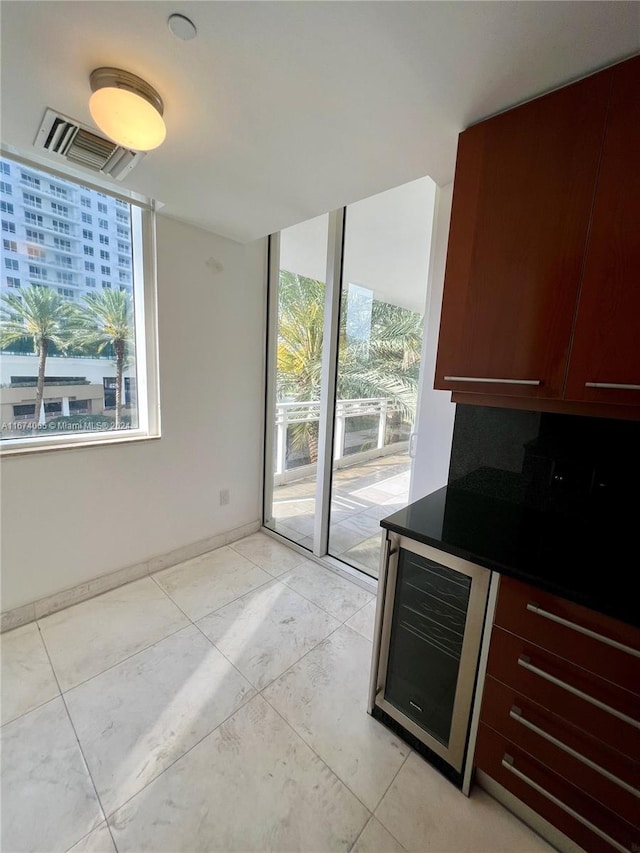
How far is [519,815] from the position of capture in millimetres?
1100

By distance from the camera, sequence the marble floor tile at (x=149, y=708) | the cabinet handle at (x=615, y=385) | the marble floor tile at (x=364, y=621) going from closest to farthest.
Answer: the cabinet handle at (x=615, y=385) < the marble floor tile at (x=149, y=708) < the marble floor tile at (x=364, y=621)

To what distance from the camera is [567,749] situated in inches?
37.2

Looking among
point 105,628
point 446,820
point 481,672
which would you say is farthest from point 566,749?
point 105,628

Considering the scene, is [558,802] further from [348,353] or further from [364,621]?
[348,353]

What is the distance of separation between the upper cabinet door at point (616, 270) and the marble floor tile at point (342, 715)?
4.91 feet

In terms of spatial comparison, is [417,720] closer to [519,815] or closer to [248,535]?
[519,815]

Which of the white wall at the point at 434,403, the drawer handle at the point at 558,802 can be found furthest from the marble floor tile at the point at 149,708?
the white wall at the point at 434,403

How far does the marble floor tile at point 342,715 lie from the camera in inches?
47.6

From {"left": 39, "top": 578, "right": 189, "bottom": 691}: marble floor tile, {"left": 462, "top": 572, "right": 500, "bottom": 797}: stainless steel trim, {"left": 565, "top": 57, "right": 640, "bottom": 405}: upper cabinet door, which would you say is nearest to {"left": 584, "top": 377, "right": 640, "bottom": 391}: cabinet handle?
{"left": 565, "top": 57, "right": 640, "bottom": 405}: upper cabinet door

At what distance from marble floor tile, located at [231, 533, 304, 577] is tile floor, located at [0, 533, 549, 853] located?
0.46 m

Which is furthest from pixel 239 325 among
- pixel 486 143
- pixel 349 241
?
pixel 486 143

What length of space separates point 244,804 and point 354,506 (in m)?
2.46

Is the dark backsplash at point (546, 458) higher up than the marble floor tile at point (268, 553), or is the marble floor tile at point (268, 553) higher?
the dark backsplash at point (546, 458)

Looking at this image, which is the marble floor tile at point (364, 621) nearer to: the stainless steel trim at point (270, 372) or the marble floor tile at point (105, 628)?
the marble floor tile at point (105, 628)
